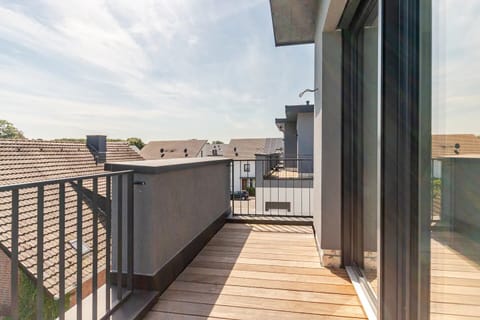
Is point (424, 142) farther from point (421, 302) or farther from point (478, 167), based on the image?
point (421, 302)

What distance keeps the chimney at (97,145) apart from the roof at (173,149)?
13451mm

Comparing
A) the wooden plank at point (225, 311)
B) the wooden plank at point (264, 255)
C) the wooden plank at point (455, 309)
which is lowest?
the wooden plank at point (225, 311)

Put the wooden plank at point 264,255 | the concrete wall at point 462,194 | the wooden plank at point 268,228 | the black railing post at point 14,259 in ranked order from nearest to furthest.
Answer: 1. the concrete wall at point 462,194
2. the black railing post at point 14,259
3. the wooden plank at point 264,255
4. the wooden plank at point 268,228

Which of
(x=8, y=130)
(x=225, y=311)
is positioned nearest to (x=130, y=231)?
(x=225, y=311)

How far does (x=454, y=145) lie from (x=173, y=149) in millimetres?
25194

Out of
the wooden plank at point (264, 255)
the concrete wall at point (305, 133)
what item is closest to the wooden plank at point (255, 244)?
the wooden plank at point (264, 255)

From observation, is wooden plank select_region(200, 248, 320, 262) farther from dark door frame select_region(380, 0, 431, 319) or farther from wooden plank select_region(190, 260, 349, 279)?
dark door frame select_region(380, 0, 431, 319)

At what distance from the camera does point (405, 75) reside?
1.13 metres

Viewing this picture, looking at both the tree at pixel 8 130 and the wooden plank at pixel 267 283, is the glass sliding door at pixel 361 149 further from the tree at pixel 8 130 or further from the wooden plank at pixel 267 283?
the tree at pixel 8 130

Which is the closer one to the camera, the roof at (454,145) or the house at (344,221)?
the roof at (454,145)

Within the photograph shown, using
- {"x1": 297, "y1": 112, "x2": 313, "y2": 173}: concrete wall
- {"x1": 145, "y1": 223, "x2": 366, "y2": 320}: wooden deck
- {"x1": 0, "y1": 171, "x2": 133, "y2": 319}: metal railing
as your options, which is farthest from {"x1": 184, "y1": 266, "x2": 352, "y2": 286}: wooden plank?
{"x1": 297, "y1": 112, "x2": 313, "y2": 173}: concrete wall

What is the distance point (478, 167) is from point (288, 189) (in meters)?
6.69

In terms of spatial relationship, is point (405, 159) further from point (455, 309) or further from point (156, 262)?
point (156, 262)

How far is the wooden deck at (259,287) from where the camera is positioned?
169 cm
